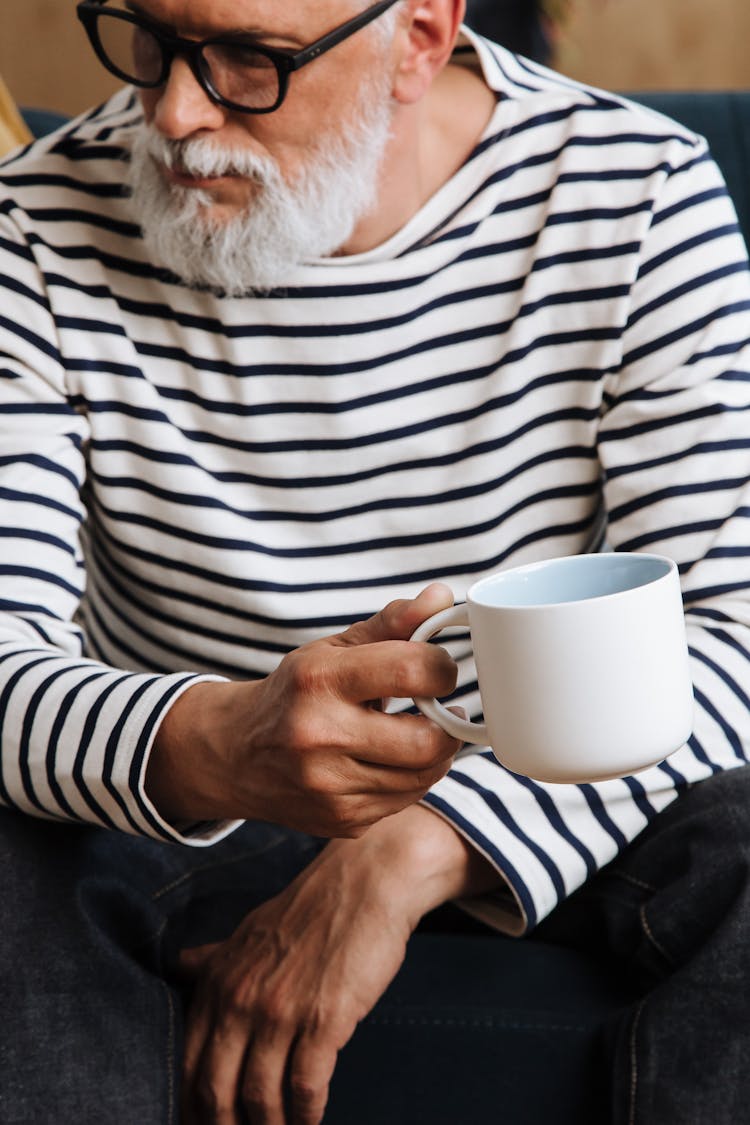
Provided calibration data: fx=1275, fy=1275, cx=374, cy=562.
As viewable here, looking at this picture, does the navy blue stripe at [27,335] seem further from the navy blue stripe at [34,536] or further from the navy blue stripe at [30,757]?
the navy blue stripe at [30,757]

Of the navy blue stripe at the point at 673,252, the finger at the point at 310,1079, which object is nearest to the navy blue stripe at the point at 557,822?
the finger at the point at 310,1079

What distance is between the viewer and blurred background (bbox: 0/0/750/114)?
324 centimetres

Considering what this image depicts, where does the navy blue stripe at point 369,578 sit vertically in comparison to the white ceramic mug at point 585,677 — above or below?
below

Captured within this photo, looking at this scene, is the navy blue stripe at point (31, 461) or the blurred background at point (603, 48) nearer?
the navy blue stripe at point (31, 461)

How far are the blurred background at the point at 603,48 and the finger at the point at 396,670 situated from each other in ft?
9.18

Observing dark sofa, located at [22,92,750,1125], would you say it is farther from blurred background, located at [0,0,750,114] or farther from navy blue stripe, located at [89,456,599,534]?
blurred background, located at [0,0,750,114]

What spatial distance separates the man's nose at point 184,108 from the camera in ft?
3.12

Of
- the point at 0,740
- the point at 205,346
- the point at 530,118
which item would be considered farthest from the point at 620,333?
the point at 0,740

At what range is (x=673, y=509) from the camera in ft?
3.38

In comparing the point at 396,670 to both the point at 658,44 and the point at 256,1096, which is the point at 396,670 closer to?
the point at 256,1096

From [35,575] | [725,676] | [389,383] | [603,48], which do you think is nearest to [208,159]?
[389,383]

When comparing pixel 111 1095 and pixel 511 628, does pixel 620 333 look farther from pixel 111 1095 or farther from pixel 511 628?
pixel 111 1095

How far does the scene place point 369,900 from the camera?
2.93ft

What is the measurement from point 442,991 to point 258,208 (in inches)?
24.6
